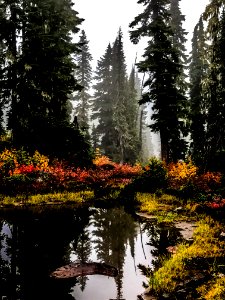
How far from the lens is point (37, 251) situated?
7.29 metres

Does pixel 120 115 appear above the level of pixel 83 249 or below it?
above

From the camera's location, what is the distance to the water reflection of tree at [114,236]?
7.02 meters

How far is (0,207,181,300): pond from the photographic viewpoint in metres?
5.54

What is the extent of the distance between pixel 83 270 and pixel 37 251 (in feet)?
4.76

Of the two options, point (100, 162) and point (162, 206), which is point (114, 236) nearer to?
point (162, 206)

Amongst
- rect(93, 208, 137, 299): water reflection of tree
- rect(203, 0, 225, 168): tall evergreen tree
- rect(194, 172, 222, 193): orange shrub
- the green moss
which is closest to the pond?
rect(93, 208, 137, 299): water reflection of tree

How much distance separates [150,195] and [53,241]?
21.5ft

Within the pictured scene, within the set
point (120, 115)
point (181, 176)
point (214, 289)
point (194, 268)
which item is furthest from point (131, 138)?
point (214, 289)

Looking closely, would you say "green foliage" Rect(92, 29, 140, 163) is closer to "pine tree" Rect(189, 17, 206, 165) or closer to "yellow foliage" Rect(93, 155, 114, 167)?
"pine tree" Rect(189, 17, 206, 165)

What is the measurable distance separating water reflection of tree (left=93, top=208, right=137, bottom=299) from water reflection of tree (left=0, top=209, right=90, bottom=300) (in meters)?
0.60

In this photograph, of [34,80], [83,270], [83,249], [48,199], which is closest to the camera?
[83,270]

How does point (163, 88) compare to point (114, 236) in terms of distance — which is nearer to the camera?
point (114, 236)

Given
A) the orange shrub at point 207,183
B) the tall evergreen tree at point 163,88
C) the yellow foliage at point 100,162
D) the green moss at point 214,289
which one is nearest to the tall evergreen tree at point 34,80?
the yellow foliage at point 100,162

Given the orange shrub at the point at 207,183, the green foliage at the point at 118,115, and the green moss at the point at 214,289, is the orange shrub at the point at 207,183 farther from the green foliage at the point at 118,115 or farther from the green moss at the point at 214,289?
the green foliage at the point at 118,115
